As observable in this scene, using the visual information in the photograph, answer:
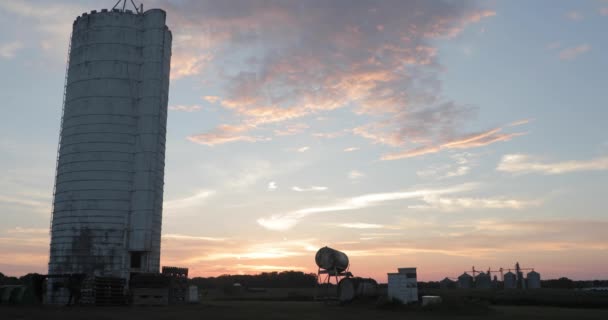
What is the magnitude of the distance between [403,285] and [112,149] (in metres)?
26.0

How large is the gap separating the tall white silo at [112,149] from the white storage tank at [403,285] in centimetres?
1978

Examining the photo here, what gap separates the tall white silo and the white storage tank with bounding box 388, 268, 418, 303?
1978 cm

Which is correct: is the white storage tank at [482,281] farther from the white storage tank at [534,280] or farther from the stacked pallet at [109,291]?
the stacked pallet at [109,291]

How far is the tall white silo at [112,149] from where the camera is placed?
41.5m

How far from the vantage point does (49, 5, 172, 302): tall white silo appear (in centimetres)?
4147

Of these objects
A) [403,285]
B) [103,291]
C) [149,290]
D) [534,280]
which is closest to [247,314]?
[149,290]

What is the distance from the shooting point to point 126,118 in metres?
43.3

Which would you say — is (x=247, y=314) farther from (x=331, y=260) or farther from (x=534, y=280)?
(x=534, y=280)

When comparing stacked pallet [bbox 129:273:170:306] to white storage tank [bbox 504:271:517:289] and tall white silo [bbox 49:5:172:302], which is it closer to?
tall white silo [bbox 49:5:172:302]

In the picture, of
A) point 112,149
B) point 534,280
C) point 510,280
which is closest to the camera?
point 112,149

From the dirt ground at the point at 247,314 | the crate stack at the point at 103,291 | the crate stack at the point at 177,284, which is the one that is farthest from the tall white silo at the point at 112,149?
the dirt ground at the point at 247,314

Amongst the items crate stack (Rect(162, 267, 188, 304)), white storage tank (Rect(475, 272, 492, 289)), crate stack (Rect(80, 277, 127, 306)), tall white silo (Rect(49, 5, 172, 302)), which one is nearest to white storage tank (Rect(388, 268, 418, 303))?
crate stack (Rect(162, 267, 188, 304))

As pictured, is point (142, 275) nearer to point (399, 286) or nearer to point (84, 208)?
point (84, 208)

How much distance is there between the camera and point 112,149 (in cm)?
4241
